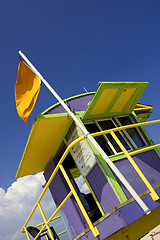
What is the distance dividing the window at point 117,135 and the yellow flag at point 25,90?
1.97 meters

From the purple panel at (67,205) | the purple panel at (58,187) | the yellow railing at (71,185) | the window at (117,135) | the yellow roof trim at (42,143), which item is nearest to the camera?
the yellow railing at (71,185)

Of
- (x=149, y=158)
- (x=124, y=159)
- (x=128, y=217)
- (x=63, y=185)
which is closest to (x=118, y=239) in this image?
(x=128, y=217)

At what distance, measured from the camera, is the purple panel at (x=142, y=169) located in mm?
4980

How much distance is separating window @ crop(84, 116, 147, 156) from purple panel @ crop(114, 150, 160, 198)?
0.51m

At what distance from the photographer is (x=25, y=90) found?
5660 mm

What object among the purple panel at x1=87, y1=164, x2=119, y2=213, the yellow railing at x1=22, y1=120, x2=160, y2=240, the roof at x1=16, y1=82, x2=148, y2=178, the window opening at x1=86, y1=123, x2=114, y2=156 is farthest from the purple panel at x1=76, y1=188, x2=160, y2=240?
the roof at x1=16, y1=82, x2=148, y2=178

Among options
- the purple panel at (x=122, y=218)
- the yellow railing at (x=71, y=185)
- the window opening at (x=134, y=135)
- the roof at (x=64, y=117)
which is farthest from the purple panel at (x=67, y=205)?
the purple panel at (x=122, y=218)

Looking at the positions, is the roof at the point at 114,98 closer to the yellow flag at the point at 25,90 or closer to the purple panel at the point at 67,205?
the yellow flag at the point at 25,90

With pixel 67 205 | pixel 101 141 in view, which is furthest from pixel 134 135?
pixel 67 205

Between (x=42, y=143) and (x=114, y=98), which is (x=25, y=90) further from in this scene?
(x=114, y=98)

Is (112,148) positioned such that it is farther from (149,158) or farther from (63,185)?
(63,185)

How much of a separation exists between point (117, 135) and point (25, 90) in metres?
3.48

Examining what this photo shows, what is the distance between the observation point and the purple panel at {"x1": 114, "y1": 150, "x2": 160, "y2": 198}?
4.98 m

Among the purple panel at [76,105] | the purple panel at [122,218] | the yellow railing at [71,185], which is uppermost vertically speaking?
the purple panel at [76,105]
